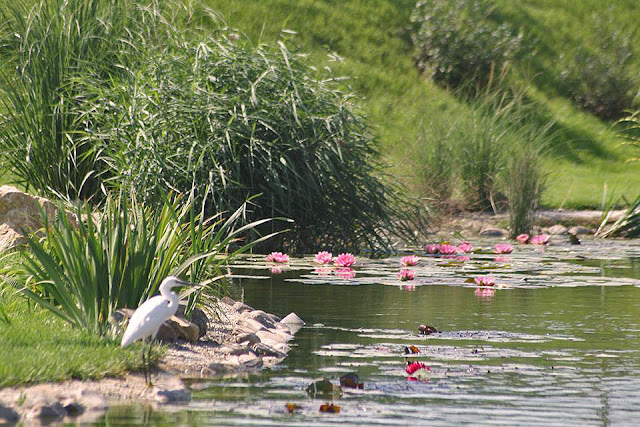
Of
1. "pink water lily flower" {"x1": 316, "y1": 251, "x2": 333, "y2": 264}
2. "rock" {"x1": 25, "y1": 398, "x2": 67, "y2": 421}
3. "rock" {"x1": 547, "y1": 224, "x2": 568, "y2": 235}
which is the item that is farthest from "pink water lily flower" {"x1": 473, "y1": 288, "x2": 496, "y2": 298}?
"rock" {"x1": 547, "y1": 224, "x2": 568, "y2": 235}

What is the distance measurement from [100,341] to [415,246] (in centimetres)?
956

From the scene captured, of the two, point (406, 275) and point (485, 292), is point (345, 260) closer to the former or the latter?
point (406, 275)

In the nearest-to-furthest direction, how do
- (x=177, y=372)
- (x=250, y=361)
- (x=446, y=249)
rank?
1. (x=177, y=372)
2. (x=250, y=361)
3. (x=446, y=249)

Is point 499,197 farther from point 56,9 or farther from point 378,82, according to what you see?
point 378,82

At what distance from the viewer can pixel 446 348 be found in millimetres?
7617

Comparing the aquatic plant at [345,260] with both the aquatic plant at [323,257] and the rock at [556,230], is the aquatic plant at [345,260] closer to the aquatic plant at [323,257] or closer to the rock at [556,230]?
the aquatic plant at [323,257]

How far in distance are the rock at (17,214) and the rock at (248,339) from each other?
291 centimetres

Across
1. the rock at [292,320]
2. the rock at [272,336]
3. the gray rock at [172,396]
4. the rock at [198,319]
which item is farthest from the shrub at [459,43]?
the gray rock at [172,396]

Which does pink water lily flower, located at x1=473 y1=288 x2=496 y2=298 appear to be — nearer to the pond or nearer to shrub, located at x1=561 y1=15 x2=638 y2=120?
the pond

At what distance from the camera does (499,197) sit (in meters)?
20.6

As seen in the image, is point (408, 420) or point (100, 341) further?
point (100, 341)

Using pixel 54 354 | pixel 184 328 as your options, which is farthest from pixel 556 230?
pixel 54 354

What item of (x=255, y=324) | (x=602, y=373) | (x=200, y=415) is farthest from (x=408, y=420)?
(x=255, y=324)

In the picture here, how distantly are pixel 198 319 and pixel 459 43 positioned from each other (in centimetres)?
2531
